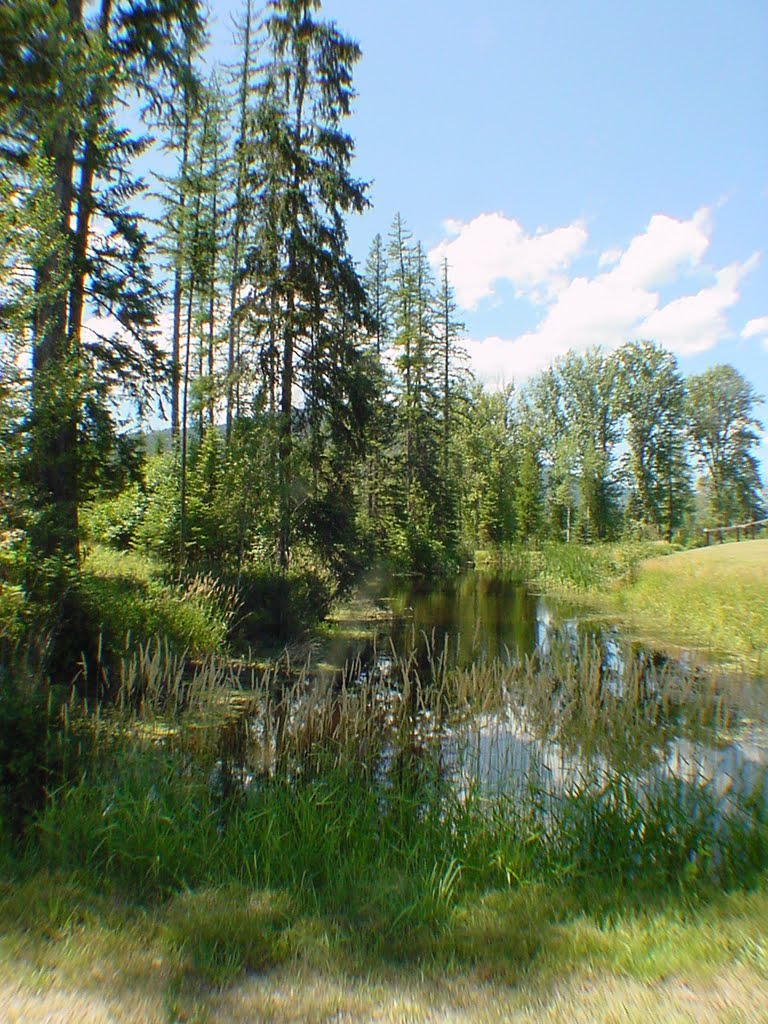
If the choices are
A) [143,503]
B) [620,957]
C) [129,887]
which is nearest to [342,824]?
[129,887]

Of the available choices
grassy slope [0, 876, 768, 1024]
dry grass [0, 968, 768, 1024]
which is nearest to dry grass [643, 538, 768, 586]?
grassy slope [0, 876, 768, 1024]

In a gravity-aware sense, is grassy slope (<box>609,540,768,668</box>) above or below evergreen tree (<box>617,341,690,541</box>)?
below

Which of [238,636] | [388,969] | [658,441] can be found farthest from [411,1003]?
[658,441]

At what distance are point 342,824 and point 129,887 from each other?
1.58 metres

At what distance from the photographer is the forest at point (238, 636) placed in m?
3.87

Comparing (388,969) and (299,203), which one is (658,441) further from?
(388,969)

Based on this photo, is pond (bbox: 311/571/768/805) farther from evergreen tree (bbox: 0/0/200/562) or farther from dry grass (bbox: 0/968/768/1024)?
evergreen tree (bbox: 0/0/200/562)

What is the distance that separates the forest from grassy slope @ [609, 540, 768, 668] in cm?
31

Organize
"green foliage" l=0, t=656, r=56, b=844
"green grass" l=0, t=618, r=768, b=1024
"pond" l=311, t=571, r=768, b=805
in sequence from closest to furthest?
"green grass" l=0, t=618, r=768, b=1024 < "green foliage" l=0, t=656, r=56, b=844 < "pond" l=311, t=571, r=768, b=805

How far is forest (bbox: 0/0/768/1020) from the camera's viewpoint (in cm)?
387

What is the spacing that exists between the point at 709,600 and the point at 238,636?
38.6 ft

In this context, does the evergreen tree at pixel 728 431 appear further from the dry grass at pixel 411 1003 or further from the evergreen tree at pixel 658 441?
the dry grass at pixel 411 1003

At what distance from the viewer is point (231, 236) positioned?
18516 millimetres

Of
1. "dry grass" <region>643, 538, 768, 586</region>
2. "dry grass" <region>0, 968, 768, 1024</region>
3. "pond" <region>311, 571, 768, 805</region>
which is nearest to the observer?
"dry grass" <region>0, 968, 768, 1024</region>
